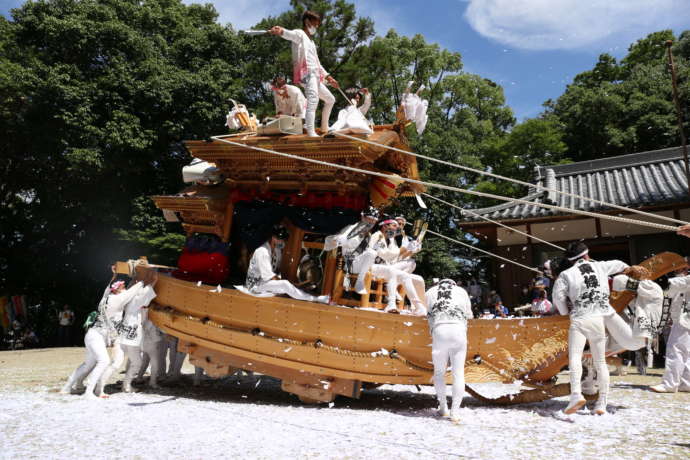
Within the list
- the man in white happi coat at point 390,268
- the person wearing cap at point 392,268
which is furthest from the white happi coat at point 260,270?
the person wearing cap at point 392,268

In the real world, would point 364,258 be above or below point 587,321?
above

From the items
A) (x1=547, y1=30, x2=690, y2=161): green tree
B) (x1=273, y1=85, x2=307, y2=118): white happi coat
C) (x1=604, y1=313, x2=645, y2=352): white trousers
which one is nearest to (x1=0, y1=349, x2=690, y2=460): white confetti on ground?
(x1=604, y1=313, x2=645, y2=352): white trousers

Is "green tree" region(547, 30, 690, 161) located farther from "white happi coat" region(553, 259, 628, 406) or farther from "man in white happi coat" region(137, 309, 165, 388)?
"man in white happi coat" region(137, 309, 165, 388)

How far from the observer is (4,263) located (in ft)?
68.3

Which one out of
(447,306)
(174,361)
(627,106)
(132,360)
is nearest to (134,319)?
(132,360)

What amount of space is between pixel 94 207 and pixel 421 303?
16564 millimetres

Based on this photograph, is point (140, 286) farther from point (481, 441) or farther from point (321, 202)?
point (481, 441)

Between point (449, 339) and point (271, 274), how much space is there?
268 cm

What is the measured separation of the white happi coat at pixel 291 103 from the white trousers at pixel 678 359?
687cm

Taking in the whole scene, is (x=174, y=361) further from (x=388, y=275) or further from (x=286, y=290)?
(x=388, y=275)

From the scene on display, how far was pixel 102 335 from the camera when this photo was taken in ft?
24.8

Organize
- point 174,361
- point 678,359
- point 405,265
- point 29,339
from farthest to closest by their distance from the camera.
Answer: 1. point 29,339
2. point 174,361
3. point 678,359
4. point 405,265

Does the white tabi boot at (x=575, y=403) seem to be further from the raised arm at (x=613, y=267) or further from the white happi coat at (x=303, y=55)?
the white happi coat at (x=303, y=55)

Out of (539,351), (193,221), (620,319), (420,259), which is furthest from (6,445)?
(420,259)
